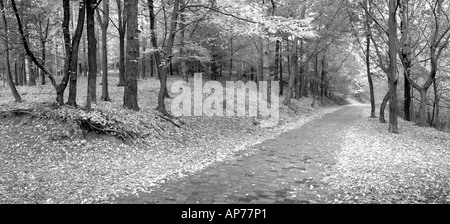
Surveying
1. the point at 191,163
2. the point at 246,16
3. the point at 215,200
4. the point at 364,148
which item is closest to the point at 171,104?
the point at 246,16

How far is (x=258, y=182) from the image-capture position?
6.27 m

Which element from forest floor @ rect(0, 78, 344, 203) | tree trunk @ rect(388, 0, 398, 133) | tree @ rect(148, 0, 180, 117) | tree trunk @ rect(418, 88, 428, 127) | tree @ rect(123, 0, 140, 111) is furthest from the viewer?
tree trunk @ rect(418, 88, 428, 127)

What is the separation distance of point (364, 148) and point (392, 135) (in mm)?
4742

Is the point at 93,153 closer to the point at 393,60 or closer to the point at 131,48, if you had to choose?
the point at 131,48

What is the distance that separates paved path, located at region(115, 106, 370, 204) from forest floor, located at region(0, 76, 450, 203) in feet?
0.07

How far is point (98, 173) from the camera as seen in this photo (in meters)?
6.92

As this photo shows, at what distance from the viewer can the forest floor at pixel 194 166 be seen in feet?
17.9

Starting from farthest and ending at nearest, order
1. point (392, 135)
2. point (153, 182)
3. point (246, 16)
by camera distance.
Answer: point (392, 135), point (246, 16), point (153, 182)

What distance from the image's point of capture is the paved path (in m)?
5.28

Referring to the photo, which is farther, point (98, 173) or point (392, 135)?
point (392, 135)

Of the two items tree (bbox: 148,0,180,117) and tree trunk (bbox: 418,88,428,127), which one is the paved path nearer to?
tree (bbox: 148,0,180,117)

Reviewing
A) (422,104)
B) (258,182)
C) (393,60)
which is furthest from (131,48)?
(422,104)

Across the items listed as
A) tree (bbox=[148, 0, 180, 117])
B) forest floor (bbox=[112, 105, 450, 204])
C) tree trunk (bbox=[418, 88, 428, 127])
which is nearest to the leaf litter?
forest floor (bbox=[112, 105, 450, 204])
